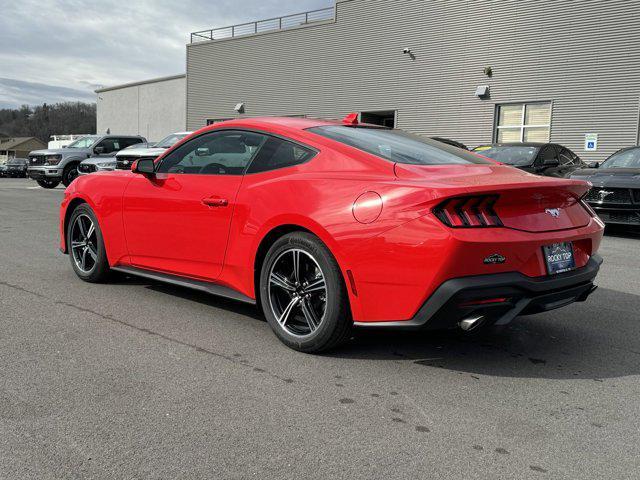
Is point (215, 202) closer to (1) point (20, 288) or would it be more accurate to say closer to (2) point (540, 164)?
(1) point (20, 288)

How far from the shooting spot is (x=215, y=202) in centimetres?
419

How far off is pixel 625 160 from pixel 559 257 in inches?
356

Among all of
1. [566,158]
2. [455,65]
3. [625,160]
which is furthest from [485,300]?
[455,65]

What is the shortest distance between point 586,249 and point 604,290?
7.28 feet

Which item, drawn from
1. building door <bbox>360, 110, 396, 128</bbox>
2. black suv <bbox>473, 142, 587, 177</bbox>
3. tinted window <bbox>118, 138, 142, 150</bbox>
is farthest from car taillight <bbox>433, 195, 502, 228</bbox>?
building door <bbox>360, 110, 396, 128</bbox>

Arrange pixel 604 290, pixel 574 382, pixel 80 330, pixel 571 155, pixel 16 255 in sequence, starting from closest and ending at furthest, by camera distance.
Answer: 1. pixel 574 382
2. pixel 80 330
3. pixel 604 290
4. pixel 16 255
5. pixel 571 155

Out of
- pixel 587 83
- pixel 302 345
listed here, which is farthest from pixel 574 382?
pixel 587 83

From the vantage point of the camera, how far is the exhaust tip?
10.4 ft

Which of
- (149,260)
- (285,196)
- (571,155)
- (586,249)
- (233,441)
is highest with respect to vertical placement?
(571,155)

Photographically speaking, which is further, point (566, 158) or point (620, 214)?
point (566, 158)

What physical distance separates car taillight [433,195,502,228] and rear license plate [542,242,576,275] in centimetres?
41

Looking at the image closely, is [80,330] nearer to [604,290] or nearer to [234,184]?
[234,184]

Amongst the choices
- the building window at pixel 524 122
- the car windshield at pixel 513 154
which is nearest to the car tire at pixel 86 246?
the car windshield at pixel 513 154

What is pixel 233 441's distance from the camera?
2.56 meters
